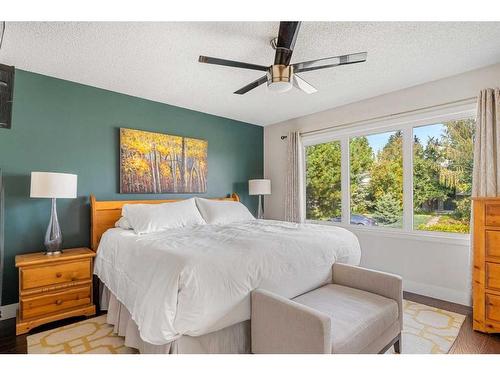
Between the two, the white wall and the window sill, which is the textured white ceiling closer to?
the white wall

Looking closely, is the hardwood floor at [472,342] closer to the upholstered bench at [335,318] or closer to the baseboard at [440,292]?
the baseboard at [440,292]

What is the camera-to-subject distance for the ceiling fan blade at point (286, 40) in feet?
5.34

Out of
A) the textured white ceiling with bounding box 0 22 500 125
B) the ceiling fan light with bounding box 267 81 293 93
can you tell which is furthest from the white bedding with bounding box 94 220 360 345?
the textured white ceiling with bounding box 0 22 500 125

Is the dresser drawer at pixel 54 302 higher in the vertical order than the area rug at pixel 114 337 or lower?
higher

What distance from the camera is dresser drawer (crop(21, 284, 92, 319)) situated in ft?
7.35

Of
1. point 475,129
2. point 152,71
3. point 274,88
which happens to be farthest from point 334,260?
point 152,71

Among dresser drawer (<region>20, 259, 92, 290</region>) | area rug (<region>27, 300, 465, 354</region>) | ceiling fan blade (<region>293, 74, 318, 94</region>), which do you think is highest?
ceiling fan blade (<region>293, 74, 318, 94</region>)

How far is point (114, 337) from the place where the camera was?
2123mm

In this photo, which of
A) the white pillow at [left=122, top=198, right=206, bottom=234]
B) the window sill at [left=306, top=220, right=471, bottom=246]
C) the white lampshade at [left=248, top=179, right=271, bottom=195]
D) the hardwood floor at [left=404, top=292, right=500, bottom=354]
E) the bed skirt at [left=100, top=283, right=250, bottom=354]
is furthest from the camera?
the white lampshade at [left=248, top=179, right=271, bottom=195]

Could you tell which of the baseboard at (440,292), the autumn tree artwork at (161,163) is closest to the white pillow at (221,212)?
the autumn tree artwork at (161,163)

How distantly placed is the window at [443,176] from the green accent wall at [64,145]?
3134 millimetres

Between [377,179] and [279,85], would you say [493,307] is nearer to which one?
[377,179]

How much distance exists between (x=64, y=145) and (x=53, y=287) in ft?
4.85

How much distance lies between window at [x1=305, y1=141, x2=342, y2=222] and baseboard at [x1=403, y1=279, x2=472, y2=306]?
1.25 meters
